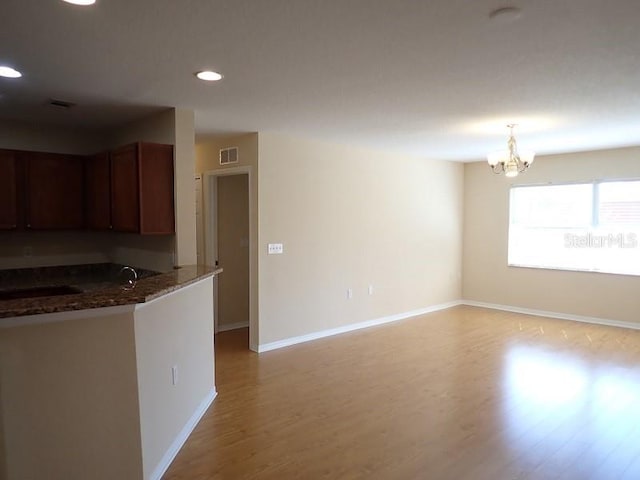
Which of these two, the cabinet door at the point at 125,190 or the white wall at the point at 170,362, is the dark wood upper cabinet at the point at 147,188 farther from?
A: the white wall at the point at 170,362

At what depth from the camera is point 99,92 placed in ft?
10.9

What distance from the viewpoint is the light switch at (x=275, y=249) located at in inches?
198

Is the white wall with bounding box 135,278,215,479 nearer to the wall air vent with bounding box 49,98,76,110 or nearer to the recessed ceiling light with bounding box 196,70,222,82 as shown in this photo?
the recessed ceiling light with bounding box 196,70,222,82

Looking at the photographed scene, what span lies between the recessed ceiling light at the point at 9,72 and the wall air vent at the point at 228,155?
250cm

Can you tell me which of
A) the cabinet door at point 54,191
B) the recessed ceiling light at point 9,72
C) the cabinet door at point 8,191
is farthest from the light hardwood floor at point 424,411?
the recessed ceiling light at point 9,72

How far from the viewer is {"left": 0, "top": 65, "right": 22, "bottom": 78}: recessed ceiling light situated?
2777 millimetres

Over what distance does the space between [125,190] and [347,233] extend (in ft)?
9.53

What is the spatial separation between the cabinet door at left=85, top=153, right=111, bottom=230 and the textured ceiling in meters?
0.42

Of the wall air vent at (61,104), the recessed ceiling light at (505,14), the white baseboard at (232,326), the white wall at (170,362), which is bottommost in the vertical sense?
the white baseboard at (232,326)

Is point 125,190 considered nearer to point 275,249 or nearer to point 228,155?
point 228,155

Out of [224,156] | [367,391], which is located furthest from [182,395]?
[224,156]

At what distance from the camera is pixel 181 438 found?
9.58ft

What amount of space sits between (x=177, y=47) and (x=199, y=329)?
2.03 meters

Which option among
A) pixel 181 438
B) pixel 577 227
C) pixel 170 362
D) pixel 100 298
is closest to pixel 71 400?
pixel 100 298
